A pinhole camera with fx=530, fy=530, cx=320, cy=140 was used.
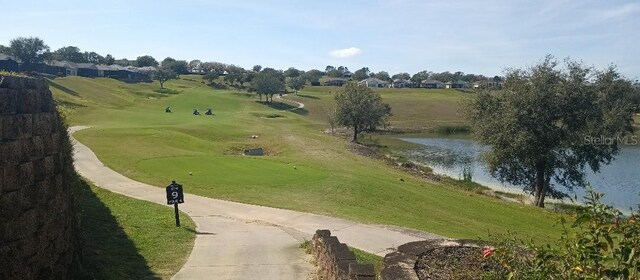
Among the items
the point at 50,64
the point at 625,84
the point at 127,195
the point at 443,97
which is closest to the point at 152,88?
the point at 50,64

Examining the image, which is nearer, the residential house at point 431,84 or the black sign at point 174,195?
the black sign at point 174,195

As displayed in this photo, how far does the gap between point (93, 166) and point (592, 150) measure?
27.4 m

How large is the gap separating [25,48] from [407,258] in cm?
10336

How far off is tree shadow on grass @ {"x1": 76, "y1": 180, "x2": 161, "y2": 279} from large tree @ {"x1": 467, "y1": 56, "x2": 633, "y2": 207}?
72.7 ft

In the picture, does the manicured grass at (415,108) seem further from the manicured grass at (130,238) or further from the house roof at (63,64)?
the manicured grass at (130,238)

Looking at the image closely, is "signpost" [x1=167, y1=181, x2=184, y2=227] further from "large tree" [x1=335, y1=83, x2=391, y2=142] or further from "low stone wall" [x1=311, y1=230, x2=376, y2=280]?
"large tree" [x1=335, y1=83, x2=391, y2=142]

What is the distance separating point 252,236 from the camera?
1518cm

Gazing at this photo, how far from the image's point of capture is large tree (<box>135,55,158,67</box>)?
576 ft

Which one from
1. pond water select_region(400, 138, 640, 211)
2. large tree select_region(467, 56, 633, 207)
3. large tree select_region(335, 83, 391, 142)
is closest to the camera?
large tree select_region(467, 56, 633, 207)

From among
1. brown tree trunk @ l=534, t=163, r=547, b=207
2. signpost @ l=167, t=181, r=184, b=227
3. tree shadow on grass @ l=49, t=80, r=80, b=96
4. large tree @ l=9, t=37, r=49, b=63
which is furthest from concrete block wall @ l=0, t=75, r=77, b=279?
large tree @ l=9, t=37, r=49, b=63

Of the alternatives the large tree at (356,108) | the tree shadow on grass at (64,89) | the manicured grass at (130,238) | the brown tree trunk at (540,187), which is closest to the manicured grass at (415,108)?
the large tree at (356,108)

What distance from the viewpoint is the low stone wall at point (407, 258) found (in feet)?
26.1

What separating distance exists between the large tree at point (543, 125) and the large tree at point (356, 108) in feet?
96.8

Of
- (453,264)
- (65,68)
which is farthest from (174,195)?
(65,68)
